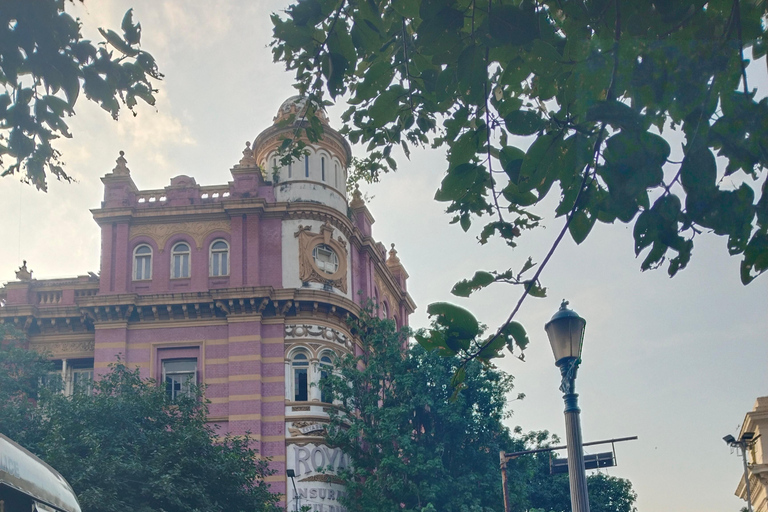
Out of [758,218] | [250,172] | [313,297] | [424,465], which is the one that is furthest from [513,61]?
[250,172]

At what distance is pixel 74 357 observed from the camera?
1146 inches

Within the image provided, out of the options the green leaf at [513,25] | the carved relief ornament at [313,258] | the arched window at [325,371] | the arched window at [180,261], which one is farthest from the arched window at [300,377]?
the green leaf at [513,25]

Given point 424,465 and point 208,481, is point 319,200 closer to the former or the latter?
point 424,465

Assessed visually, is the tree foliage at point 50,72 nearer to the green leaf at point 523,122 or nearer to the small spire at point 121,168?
the green leaf at point 523,122

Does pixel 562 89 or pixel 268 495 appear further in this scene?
pixel 268 495

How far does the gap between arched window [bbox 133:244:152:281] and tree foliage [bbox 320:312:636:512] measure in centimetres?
725

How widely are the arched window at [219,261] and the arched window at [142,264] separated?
209cm

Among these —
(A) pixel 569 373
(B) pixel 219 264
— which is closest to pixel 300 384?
(B) pixel 219 264

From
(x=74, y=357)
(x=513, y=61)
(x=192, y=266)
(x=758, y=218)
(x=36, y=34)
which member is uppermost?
(x=192, y=266)

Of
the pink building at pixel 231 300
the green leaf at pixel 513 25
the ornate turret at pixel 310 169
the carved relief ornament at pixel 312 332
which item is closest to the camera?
the green leaf at pixel 513 25

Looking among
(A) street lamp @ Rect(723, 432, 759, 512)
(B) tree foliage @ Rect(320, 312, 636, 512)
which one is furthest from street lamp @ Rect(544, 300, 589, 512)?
(A) street lamp @ Rect(723, 432, 759, 512)

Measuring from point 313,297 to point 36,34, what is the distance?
73.8ft

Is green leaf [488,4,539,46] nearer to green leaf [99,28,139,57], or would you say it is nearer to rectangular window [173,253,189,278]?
green leaf [99,28,139,57]

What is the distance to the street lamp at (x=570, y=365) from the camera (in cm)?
696
